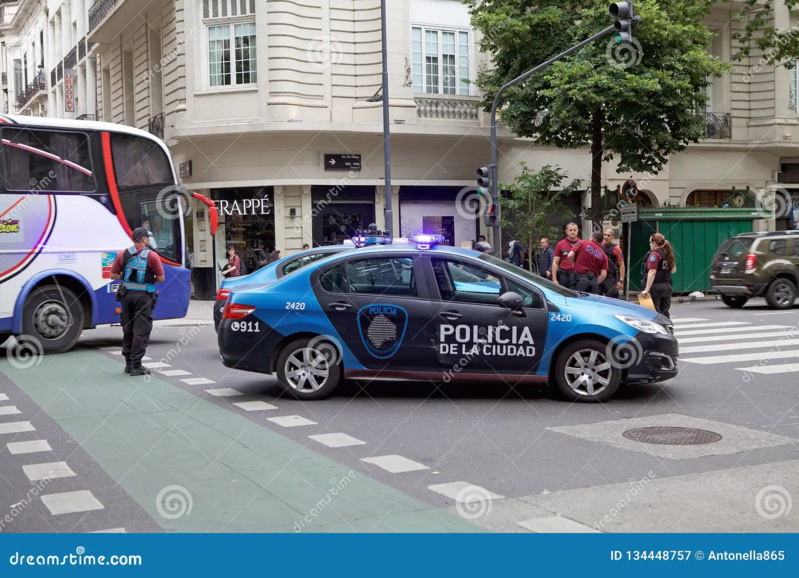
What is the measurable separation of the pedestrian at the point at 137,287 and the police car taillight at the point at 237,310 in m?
2.20

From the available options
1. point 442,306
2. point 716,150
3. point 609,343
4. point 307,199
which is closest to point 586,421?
point 609,343

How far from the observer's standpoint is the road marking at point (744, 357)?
12609mm

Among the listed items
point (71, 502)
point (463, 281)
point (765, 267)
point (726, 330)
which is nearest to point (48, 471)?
point (71, 502)

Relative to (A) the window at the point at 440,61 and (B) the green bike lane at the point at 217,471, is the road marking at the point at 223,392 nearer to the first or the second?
(B) the green bike lane at the point at 217,471

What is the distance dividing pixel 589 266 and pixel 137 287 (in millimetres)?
7333

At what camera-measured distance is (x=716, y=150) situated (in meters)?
33.5

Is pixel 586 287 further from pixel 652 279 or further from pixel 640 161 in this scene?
pixel 640 161

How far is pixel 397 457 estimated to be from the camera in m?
7.17

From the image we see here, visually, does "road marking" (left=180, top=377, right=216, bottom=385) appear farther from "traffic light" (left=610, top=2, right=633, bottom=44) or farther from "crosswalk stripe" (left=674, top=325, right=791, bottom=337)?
"traffic light" (left=610, top=2, right=633, bottom=44)

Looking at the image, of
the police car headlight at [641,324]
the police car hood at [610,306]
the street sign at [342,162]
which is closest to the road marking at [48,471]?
the police car hood at [610,306]

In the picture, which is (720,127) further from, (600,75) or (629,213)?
(600,75)

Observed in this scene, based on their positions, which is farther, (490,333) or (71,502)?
(490,333)

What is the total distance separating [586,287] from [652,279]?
1.07m

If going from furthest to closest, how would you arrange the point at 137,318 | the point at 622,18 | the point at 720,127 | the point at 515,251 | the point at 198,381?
1. the point at 720,127
2. the point at 515,251
3. the point at 622,18
4. the point at 137,318
5. the point at 198,381
